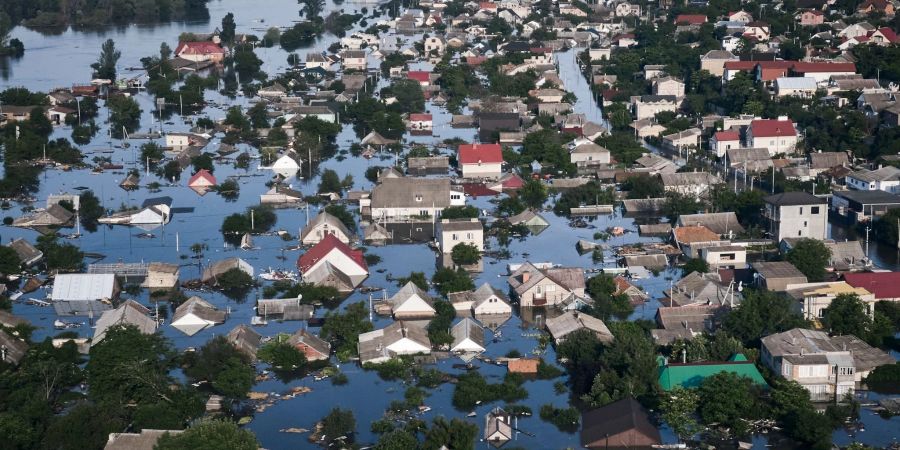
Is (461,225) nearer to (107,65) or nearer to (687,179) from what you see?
(687,179)

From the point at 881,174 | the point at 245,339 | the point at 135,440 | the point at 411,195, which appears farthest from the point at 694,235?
the point at 135,440

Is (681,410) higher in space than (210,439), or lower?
lower

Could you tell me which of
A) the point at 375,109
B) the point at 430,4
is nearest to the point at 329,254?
the point at 375,109

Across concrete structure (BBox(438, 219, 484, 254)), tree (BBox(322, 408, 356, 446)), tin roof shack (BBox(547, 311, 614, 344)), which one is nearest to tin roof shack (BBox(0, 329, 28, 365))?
tree (BBox(322, 408, 356, 446))

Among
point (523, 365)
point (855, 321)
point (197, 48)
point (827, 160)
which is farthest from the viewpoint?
point (197, 48)

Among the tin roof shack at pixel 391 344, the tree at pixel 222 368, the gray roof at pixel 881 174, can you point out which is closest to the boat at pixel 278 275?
the tin roof shack at pixel 391 344

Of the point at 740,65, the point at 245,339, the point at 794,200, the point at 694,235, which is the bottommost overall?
the point at 694,235

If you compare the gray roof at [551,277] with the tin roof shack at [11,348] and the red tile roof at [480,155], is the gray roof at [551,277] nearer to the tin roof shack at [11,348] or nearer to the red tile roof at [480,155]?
the tin roof shack at [11,348]

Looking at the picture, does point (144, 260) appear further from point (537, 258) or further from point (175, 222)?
point (537, 258)
